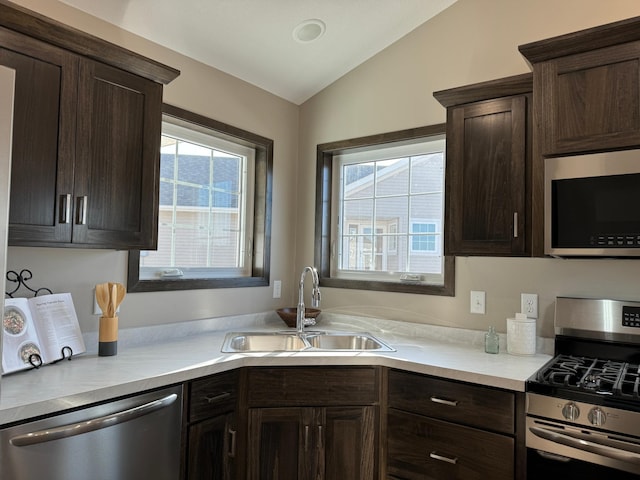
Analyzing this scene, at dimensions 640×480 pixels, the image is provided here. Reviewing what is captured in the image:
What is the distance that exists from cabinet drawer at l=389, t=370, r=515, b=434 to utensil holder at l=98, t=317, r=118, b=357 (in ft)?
3.94

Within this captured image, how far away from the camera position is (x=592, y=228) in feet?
5.85

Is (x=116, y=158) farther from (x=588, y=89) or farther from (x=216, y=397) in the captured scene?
(x=588, y=89)

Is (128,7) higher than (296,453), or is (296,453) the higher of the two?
(128,7)

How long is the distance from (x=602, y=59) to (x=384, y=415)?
1.70 metres

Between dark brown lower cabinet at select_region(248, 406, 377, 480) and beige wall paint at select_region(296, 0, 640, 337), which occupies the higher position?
beige wall paint at select_region(296, 0, 640, 337)

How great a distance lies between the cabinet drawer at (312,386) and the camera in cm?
197

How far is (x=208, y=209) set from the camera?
8.84 feet

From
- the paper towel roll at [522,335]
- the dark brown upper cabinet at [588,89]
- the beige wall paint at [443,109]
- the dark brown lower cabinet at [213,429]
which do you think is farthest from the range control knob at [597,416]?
the dark brown lower cabinet at [213,429]

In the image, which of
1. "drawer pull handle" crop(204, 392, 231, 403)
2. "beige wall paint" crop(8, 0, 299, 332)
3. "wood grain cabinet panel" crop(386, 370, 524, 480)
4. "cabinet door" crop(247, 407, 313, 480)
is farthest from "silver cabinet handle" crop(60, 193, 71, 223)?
"wood grain cabinet panel" crop(386, 370, 524, 480)

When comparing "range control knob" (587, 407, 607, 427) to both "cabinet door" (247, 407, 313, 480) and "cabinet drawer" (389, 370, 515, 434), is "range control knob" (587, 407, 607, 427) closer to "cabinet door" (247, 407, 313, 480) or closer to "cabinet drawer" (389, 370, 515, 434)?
"cabinet drawer" (389, 370, 515, 434)

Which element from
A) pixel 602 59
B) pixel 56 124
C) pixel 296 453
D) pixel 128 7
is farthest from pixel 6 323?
pixel 602 59

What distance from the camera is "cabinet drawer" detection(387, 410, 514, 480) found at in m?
1.70

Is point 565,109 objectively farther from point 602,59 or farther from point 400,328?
point 400,328

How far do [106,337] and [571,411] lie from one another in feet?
5.90
